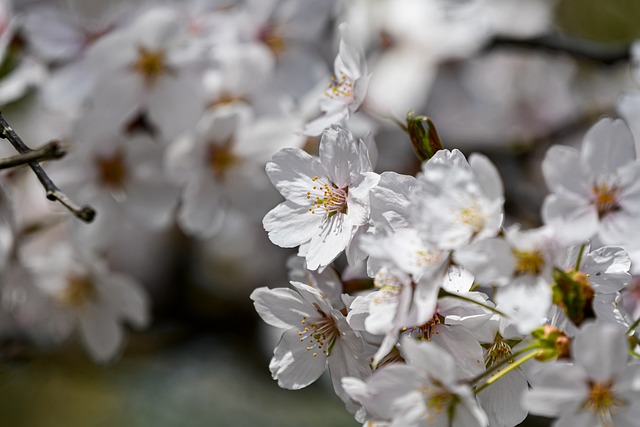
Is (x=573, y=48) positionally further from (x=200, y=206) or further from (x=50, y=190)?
(x=50, y=190)

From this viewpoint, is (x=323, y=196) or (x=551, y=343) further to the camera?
(x=323, y=196)

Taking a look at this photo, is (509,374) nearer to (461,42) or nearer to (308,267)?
(308,267)

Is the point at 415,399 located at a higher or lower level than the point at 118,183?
higher

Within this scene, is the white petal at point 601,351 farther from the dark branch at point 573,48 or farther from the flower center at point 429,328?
the dark branch at point 573,48

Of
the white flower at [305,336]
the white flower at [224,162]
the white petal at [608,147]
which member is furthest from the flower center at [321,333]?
the white flower at [224,162]

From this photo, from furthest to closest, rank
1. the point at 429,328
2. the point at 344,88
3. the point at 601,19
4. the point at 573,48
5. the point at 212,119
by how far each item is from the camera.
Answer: the point at 601,19, the point at 573,48, the point at 212,119, the point at 344,88, the point at 429,328

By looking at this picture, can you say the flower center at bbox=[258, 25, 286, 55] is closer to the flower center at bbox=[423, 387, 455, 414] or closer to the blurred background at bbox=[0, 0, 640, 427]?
the blurred background at bbox=[0, 0, 640, 427]

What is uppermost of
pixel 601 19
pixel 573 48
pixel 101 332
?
pixel 573 48

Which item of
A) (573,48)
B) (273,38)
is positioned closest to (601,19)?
(573,48)
